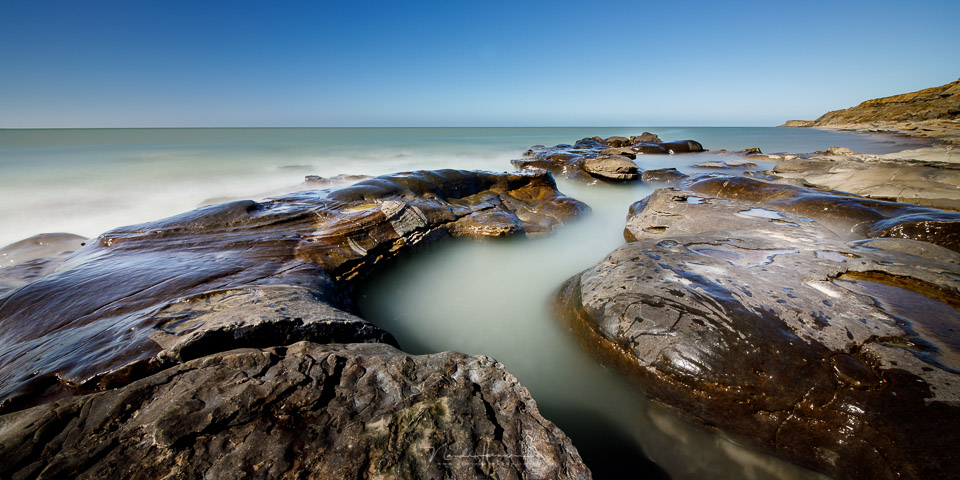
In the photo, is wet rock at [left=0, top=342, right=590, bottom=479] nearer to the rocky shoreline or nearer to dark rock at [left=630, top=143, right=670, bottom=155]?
the rocky shoreline

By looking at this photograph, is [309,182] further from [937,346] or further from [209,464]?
[937,346]

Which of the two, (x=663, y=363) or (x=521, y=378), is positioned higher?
(x=663, y=363)

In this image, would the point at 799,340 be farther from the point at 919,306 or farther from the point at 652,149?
the point at 652,149

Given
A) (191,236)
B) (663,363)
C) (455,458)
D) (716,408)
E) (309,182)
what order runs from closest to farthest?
(455,458)
(716,408)
(663,363)
(191,236)
(309,182)

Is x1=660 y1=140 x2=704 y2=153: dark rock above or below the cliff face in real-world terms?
below

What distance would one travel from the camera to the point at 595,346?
2.83m

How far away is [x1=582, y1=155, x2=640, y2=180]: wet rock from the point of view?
37.6ft

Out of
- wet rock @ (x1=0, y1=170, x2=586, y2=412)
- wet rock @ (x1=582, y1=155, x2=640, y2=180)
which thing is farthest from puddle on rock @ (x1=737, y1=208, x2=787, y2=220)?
wet rock @ (x1=582, y1=155, x2=640, y2=180)

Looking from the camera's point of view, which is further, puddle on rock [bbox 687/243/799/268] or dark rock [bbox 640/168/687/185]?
dark rock [bbox 640/168/687/185]

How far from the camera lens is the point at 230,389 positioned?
1.54 metres

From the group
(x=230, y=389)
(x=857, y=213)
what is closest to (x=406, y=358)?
(x=230, y=389)

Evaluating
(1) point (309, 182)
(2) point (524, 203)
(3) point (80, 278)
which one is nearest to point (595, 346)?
(3) point (80, 278)

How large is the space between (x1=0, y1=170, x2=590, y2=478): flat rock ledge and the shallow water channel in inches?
34.5

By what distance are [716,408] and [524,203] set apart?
5.98 meters
